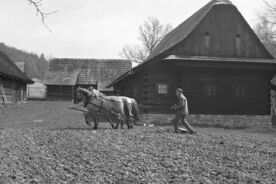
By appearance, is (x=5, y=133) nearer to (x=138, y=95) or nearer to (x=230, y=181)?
(x=230, y=181)

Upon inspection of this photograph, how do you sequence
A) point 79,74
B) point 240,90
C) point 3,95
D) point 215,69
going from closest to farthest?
point 215,69 < point 240,90 < point 3,95 < point 79,74

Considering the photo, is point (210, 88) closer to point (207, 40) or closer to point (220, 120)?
point (220, 120)

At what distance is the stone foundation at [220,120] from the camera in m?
16.7

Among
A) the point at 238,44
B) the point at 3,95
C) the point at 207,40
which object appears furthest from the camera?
the point at 3,95

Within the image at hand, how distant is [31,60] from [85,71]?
5513 centimetres

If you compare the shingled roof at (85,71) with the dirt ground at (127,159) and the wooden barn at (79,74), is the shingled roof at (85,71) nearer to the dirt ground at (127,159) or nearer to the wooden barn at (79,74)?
the wooden barn at (79,74)

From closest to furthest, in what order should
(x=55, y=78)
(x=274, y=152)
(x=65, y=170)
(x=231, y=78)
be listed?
1. (x=65, y=170)
2. (x=274, y=152)
3. (x=231, y=78)
4. (x=55, y=78)

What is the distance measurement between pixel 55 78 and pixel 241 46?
25579mm

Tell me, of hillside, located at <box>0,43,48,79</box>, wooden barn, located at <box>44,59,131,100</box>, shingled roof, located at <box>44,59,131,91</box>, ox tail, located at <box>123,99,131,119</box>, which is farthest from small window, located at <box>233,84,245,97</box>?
hillside, located at <box>0,43,48,79</box>

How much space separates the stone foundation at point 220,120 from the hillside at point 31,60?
67121 millimetres

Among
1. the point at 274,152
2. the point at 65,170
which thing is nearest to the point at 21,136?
the point at 65,170

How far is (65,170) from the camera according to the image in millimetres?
6254

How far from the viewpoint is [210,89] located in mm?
17891

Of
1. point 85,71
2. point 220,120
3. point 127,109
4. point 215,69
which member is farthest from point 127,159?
point 85,71
